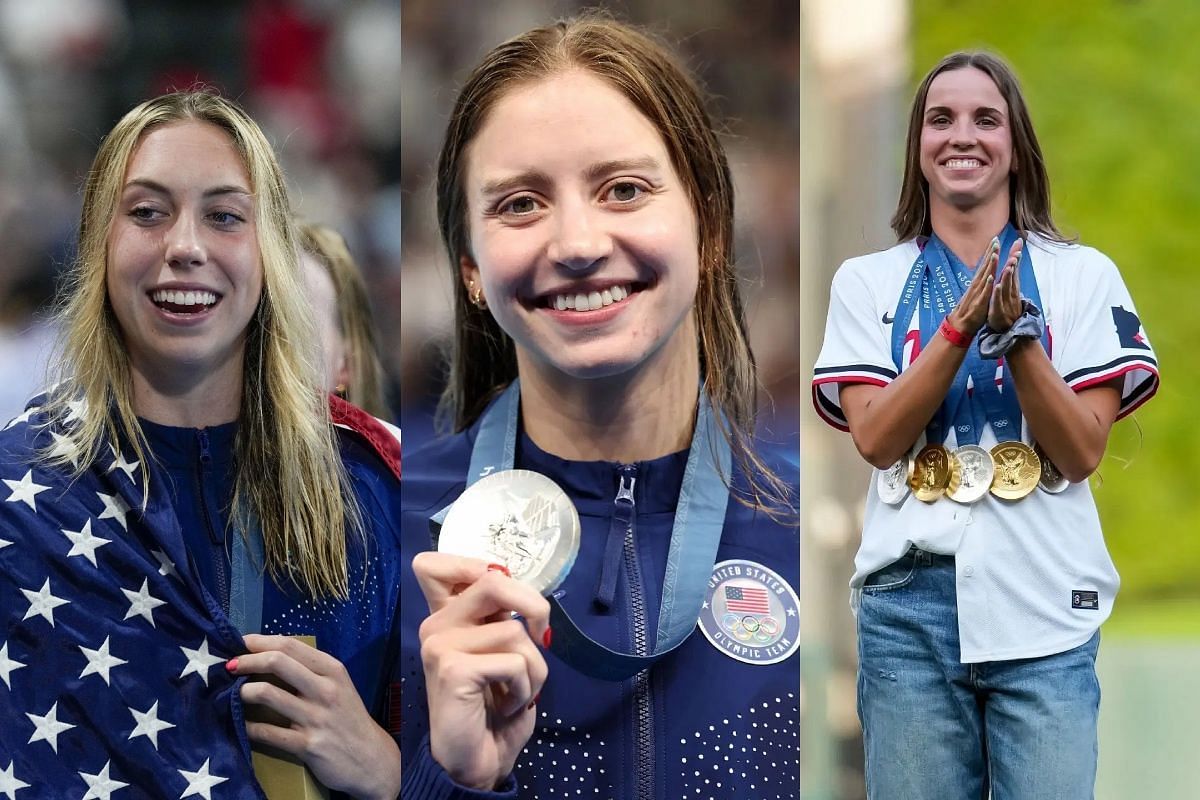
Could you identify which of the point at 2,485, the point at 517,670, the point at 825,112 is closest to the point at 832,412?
the point at 825,112

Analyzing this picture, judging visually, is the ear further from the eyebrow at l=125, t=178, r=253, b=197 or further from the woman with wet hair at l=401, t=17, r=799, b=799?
the eyebrow at l=125, t=178, r=253, b=197

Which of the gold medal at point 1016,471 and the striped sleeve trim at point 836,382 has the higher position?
the striped sleeve trim at point 836,382

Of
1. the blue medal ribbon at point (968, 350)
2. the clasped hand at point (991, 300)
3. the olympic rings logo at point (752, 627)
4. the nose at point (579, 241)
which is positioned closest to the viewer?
the clasped hand at point (991, 300)

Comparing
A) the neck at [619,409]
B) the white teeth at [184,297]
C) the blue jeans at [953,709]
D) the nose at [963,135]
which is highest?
the nose at [963,135]

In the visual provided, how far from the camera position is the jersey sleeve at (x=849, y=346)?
9.73 ft

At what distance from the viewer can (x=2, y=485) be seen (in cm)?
305

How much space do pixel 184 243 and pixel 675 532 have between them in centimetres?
119

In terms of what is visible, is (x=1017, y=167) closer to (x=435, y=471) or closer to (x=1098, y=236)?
(x=1098, y=236)

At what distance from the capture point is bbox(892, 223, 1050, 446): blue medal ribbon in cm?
289

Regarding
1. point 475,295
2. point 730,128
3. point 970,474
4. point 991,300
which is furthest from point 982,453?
point 475,295

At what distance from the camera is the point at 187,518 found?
3105 mm

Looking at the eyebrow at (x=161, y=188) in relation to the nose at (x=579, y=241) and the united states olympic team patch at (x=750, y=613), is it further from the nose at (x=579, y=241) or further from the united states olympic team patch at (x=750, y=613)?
the united states olympic team patch at (x=750, y=613)

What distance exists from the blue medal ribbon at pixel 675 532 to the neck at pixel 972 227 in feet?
2.00

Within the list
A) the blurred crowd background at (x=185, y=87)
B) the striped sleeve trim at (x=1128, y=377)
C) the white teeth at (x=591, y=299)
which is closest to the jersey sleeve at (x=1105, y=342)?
the striped sleeve trim at (x=1128, y=377)
